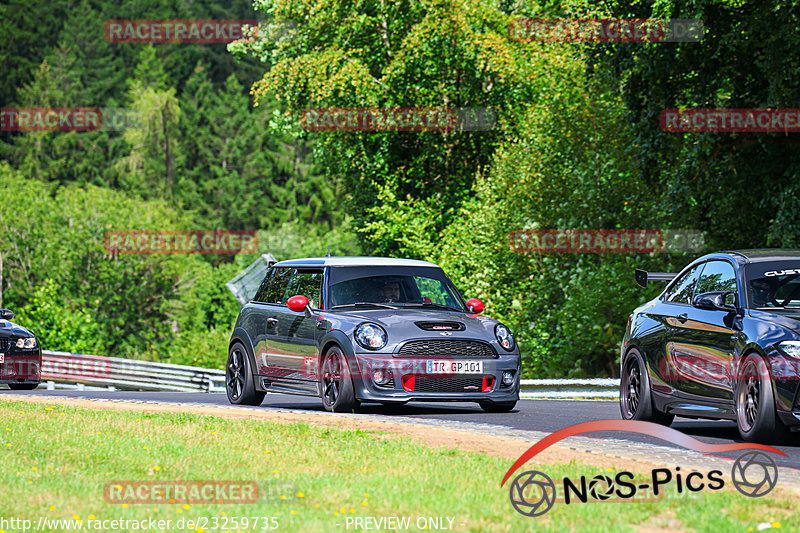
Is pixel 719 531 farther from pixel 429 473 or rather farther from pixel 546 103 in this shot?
pixel 546 103

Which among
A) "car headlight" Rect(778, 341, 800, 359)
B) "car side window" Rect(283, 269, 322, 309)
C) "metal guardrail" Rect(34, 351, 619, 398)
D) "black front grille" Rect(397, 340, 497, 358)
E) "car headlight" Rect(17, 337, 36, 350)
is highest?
"car side window" Rect(283, 269, 322, 309)

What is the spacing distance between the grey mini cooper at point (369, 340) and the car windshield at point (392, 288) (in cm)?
1

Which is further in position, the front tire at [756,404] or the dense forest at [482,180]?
the dense forest at [482,180]

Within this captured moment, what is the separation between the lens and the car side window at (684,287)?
12.3 metres

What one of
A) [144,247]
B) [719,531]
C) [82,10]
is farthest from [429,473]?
[82,10]

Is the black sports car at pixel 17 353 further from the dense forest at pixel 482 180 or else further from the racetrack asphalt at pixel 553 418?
the dense forest at pixel 482 180

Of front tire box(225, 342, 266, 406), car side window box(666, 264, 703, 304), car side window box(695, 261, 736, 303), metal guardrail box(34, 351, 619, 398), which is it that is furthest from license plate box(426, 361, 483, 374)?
metal guardrail box(34, 351, 619, 398)

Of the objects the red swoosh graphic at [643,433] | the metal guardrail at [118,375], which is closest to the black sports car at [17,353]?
the metal guardrail at [118,375]

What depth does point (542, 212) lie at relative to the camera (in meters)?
32.8

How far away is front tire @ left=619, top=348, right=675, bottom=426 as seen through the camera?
12.6m

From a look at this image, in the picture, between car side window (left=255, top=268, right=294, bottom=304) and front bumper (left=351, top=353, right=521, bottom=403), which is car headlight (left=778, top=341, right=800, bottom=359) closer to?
front bumper (left=351, top=353, right=521, bottom=403)

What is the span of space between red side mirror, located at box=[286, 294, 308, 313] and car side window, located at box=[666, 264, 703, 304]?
4379 mm

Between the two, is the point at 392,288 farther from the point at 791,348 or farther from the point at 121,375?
the point at 121,375

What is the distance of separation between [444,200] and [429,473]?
1258 inches
